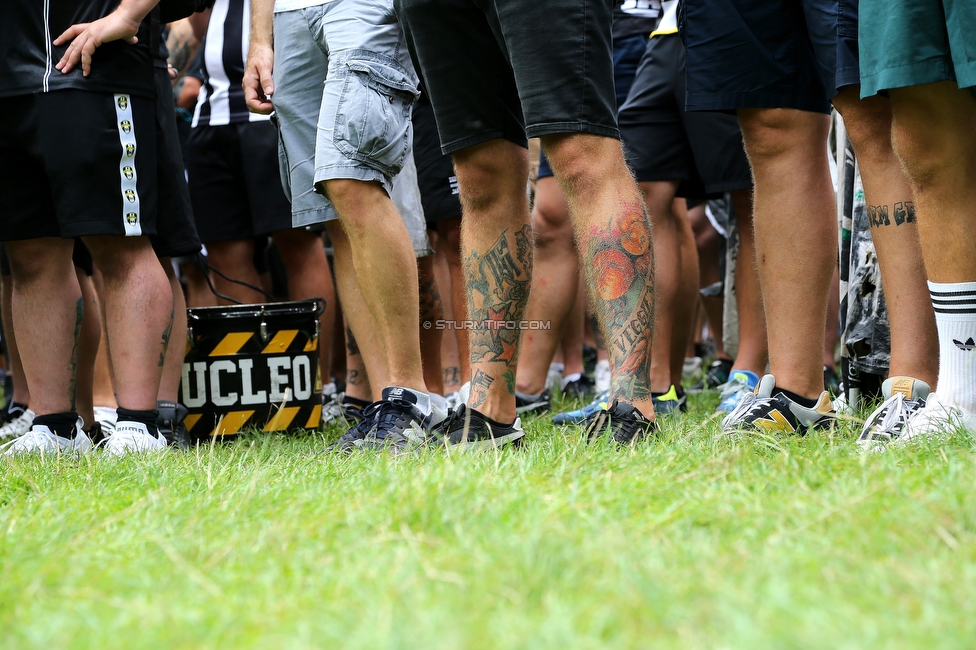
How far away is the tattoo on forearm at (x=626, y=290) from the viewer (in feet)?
7.41

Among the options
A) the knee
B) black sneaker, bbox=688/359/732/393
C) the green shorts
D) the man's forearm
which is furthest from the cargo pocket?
black sneaker, bbox=688/359/732/393

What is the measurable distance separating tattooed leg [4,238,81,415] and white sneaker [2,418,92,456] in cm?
10

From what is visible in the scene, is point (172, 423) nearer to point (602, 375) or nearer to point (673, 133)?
point (602, 375)

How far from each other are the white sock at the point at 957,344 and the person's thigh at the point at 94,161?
238 centimetres

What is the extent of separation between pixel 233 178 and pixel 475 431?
247cm

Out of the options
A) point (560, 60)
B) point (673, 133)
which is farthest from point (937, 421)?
point (673, 133)


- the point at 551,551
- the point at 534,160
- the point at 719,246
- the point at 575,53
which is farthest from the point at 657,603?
the point at 719,246

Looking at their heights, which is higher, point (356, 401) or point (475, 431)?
point (475, 431)

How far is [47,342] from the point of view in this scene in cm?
311

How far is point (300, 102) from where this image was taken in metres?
3.15

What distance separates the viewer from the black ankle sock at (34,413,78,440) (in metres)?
3.04

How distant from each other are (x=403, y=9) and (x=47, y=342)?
1699mm

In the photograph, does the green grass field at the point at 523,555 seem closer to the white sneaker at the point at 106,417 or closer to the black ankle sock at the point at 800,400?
the black ankle sock at the point at 800,400

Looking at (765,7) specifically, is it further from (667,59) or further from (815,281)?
(667,59)
